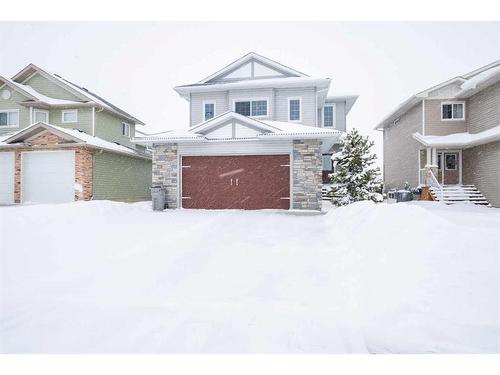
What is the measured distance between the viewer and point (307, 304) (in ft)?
10.8

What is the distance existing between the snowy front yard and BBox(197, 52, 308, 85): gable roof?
12.5 metres

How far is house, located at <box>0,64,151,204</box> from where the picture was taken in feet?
47.3

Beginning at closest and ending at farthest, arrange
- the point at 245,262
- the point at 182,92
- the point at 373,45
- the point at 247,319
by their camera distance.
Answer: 1. the point at 247,319
2. the point at 245,262
3. the point at 373,45
4. the point at 182,92

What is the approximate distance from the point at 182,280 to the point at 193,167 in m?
10.1

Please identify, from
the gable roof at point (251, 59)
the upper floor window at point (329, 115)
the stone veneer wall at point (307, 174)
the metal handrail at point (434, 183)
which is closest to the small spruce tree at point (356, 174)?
the stone veneer wall at point (307, 174)

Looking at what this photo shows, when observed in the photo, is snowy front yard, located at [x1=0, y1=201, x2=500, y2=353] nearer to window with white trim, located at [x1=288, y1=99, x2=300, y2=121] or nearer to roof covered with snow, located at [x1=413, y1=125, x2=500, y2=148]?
roof covered with snow, located at [x1=413, y1=125, x2=500, y2=148]

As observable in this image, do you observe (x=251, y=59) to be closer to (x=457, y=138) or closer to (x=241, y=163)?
(x=241, y=163)

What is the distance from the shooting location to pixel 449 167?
16.6 meters

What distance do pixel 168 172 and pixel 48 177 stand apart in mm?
6354

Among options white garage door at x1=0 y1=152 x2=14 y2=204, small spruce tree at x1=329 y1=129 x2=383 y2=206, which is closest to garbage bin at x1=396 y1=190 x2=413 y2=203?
small spruce tree at x1=329 y1=129 x2=383 y2=206

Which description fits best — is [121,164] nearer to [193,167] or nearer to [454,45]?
[193,167]

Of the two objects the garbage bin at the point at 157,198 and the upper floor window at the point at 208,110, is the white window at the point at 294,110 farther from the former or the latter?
the garbage bin at the point at 157,198

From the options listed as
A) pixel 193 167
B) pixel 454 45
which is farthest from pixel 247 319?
pixel 193 167

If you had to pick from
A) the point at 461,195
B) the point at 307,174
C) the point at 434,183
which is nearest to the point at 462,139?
the point at 434,183
